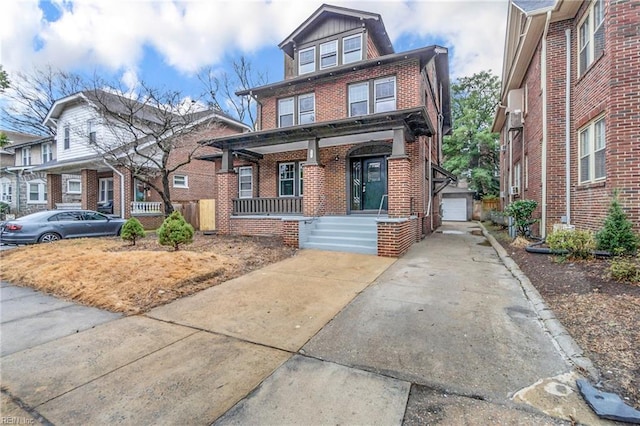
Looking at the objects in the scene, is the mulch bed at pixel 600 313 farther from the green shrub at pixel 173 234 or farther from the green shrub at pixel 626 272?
the green shrub at pixel 173 234

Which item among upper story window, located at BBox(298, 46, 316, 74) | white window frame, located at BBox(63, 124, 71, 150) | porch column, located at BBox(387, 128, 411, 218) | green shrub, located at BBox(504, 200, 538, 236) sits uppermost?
upper story window, located at BBox(298, 46, 316, 74)

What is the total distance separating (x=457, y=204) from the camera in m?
24.9

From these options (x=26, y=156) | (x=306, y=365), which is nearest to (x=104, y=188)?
(x=26, y=156)

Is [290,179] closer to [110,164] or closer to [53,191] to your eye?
[110,164]

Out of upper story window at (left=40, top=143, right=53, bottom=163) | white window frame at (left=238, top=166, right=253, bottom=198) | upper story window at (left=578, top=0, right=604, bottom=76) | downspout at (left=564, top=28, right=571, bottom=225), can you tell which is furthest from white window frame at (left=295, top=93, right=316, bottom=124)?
upper story window at (left=40, top=143, right=53, bottom=163)

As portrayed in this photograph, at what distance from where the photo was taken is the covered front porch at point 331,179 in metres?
8.53

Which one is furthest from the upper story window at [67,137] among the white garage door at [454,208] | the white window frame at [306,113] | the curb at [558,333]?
the white garage door at [454,208]

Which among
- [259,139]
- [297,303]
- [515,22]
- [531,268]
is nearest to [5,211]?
[259,139]

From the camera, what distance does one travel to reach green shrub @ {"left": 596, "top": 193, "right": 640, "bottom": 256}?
223 inches

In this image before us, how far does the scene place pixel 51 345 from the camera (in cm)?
323

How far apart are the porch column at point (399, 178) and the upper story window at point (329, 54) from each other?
5.95 meters

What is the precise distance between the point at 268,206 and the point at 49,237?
302 inches

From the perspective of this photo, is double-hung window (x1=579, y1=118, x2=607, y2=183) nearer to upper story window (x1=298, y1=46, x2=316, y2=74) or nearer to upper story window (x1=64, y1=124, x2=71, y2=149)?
upper story window (x1=298, y1=46, x2=316, y2=74)

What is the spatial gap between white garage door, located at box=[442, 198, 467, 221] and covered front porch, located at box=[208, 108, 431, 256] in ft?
49.1
